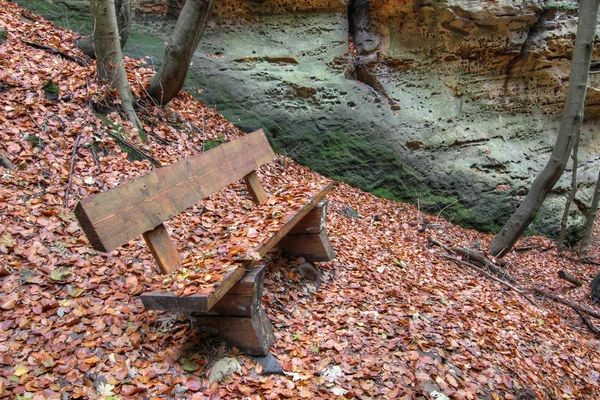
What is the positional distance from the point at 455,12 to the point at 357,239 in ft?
21.9

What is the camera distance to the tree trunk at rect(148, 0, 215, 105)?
221 inches

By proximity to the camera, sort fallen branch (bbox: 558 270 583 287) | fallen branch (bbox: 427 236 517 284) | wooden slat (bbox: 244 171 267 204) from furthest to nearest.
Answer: fallen branch (bbox: 558 270 583 287) < fallen branch (bbox: 427 236 517 284) < wooden slat (bbox: 244 171 267 204)

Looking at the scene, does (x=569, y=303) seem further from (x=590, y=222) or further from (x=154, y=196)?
(x=154, y=196)

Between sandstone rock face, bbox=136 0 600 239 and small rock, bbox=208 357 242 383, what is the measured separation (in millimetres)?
5903

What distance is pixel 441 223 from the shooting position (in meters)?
8.12

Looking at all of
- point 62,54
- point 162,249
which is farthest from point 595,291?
point 62,54

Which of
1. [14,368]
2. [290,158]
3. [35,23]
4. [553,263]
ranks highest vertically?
[35,23]

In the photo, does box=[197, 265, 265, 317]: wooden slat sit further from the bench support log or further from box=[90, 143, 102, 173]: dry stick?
box=[90, 143, 102, 173]: dry stick

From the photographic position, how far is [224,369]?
2561mm

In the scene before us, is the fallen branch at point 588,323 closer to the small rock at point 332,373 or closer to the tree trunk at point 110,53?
the small rock at point 332,373

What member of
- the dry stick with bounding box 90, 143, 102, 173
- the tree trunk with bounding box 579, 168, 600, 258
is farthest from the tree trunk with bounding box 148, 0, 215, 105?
the tree trunk with bounding box 579, 168, 600, 258

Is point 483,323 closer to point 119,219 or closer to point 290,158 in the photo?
point 119,219

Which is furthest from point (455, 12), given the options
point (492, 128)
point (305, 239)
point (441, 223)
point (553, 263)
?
point (305, 239)

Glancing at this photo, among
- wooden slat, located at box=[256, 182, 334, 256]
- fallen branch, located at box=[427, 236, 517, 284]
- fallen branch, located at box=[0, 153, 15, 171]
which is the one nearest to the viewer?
wooden slat, located at box=[256, 182, 334, 256]
